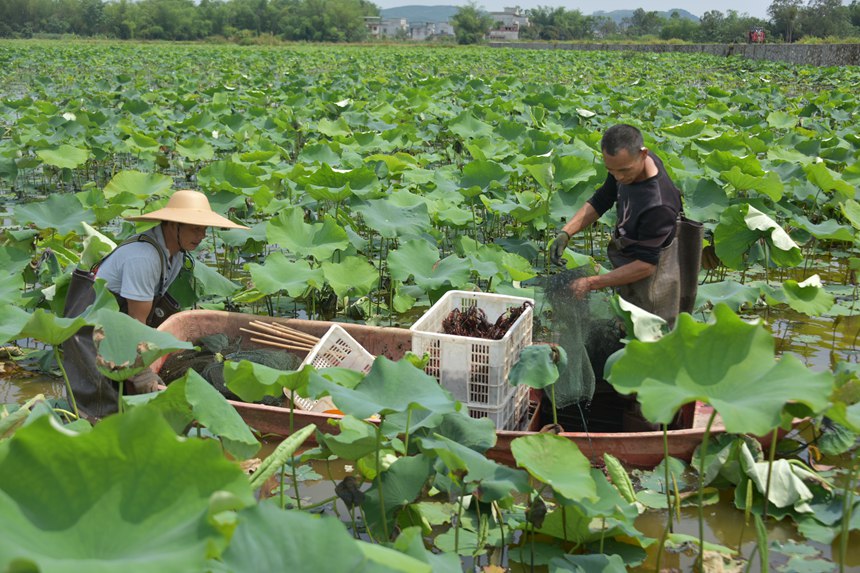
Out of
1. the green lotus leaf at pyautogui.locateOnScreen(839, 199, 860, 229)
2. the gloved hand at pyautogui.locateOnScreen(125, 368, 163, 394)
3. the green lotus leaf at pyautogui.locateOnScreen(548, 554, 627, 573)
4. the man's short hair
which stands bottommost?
the green lotus leaf at pyautogui.locateOnScreen(548, 554, 627, 573)

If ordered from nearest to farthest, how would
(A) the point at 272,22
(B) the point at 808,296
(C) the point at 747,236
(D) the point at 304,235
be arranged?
(B) the point at 808,296, (D) the point at 304,235, (C) the point at 747,236, (A) the point at 272,22

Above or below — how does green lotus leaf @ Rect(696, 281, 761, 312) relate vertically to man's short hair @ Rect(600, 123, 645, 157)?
below

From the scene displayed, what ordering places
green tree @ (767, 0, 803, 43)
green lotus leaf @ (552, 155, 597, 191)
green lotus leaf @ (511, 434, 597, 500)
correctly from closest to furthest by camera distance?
green lotus leaf @ (511, 434, 597, 500)
green lotus leaf @ (552, 155, 597, 191)
green tree @ (767, 0, 803, 43)

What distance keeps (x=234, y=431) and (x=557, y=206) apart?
3400 mm

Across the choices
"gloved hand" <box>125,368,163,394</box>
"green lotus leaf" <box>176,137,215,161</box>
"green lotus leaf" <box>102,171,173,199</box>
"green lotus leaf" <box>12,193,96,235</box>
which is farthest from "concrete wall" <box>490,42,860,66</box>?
"gloved hand" <box>125,368,163,394</box>

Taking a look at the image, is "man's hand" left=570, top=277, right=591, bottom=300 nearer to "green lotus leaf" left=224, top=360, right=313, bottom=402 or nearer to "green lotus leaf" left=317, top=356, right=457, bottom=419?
"green lotus leaf" left=317, top=356, right=457, bottom=419

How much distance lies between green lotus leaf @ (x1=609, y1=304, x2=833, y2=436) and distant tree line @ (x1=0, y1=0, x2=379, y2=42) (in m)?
52.6

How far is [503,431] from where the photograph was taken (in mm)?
2928

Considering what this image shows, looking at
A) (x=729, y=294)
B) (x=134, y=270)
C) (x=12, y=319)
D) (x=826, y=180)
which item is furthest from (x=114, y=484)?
(x=826, y=180)

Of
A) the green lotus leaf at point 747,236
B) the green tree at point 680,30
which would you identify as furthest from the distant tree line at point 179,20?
the green lotus leaf at point 747,236

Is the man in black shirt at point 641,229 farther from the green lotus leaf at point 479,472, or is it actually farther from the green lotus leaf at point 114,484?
the green lotus leaf at point 114,484

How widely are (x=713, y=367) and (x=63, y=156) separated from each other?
19.0 ft

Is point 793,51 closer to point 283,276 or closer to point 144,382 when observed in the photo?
point 283,276

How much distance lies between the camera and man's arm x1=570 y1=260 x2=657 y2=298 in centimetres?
305
